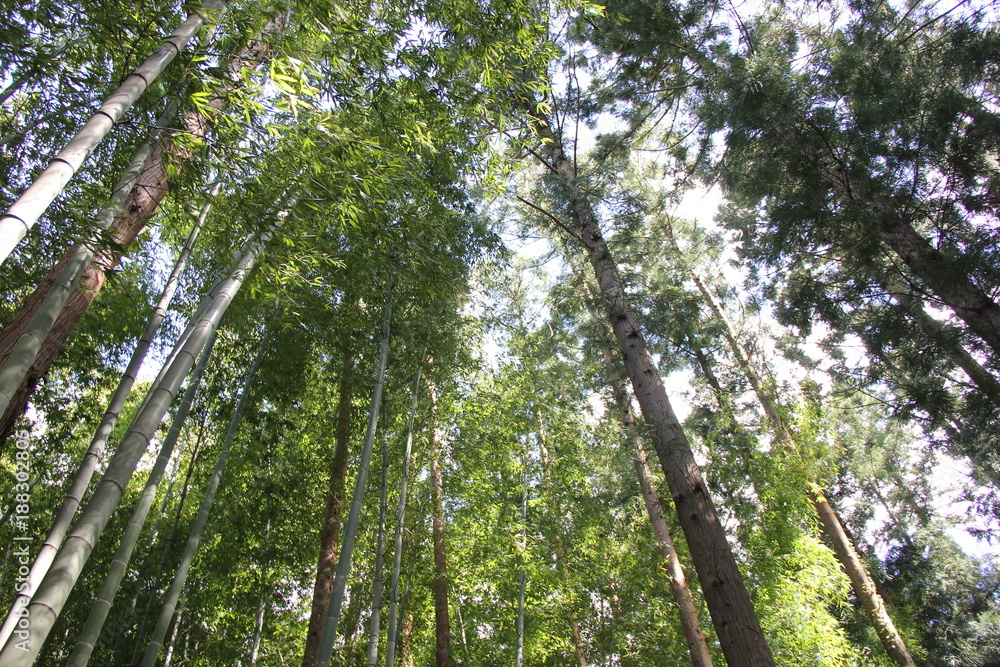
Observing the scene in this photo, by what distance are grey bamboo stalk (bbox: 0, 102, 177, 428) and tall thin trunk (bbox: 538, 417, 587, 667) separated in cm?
461

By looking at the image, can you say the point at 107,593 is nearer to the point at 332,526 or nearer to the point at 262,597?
the point at 332,526

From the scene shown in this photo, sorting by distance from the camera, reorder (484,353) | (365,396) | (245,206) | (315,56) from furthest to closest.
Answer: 1. (484,353)
2. (365,396)
3. (315,56)
4. (245,206)

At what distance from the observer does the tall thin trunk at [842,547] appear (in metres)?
6.02

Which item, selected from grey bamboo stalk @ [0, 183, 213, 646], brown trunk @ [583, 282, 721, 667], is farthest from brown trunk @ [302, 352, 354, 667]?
brown trunk @ [583, 282, 721, 667]

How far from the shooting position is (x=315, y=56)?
245cm

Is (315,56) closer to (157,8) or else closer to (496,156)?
(157,8)

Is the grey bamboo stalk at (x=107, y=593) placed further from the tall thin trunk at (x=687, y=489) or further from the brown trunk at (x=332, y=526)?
the tall thin trunk at (x=687, y=489)

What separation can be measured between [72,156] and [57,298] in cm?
48

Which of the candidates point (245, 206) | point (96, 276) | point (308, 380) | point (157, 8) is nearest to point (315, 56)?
point (157, 8)

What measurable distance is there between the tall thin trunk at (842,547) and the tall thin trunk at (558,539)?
302 centimetres

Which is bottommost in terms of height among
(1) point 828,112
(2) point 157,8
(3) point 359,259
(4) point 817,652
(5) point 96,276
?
(4) point 817,652

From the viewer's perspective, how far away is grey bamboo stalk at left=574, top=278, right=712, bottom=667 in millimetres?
4762

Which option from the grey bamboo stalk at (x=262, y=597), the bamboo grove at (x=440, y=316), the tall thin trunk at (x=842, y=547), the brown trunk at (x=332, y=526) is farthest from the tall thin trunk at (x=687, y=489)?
the grey bamboo stalk at (x=262, y=597)

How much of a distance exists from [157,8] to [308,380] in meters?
3.43
